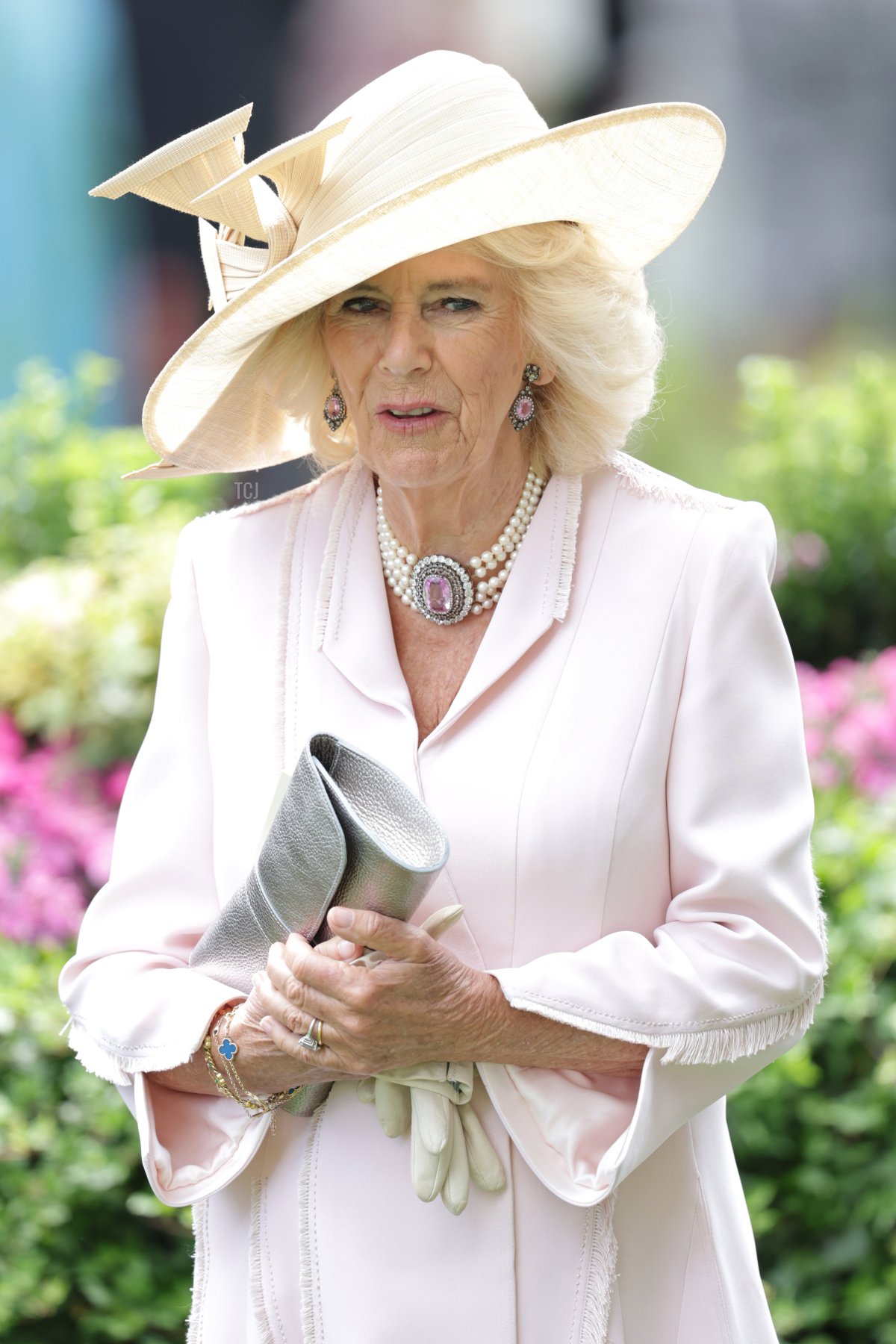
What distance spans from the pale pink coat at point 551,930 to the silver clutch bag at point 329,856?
12 cm

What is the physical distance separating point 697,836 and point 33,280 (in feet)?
16.3

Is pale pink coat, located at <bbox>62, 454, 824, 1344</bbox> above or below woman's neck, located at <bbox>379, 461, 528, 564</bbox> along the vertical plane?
below

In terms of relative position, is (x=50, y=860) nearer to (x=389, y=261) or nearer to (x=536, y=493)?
(x=536, y=493)

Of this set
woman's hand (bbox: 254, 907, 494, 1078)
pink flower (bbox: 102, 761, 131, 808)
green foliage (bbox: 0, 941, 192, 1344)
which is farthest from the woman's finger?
pink flower (bbox: 102, 761, 131, 808)

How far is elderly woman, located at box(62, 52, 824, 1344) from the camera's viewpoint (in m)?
1.84

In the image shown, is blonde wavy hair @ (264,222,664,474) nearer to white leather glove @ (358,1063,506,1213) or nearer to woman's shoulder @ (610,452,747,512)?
woman's shoulder @ (610,452,747,512)

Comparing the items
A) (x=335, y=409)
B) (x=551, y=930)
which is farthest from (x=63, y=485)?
(x=551, y=930)

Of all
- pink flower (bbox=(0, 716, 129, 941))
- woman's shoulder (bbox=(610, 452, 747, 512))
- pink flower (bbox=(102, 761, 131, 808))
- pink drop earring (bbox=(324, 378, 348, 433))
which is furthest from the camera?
pink flower (bbox=(102, 761, 131, 808))

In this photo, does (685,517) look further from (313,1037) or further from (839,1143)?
(839,1143)

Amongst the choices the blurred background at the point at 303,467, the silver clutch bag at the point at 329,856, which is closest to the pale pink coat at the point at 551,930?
the silver clutch bag at the point at 329,856

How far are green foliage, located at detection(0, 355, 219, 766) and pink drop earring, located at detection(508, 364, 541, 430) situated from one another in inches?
99.5

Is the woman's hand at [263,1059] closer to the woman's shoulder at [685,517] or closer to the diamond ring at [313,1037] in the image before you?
the diamond ring at [313,1037]

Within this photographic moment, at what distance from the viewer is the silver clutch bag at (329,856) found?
1693 mm

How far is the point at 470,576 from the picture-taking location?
2129mm
